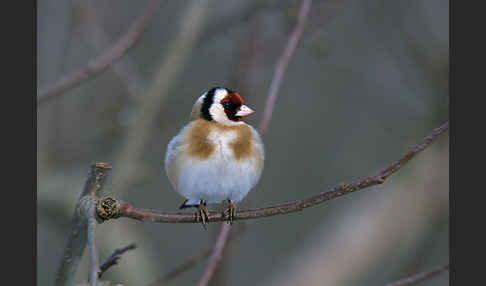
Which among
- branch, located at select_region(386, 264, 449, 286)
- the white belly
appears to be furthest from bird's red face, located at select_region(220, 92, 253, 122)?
branch, located at select_region(386, 264, 449, 286)

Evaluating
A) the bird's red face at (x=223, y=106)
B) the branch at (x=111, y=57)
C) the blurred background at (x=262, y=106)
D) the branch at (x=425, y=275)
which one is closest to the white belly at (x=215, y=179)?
the bird's red face at (x=223, y=106)

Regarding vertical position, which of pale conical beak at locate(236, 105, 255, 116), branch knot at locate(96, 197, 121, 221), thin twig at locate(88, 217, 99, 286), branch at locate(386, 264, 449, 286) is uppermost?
pale conical beak at locate(236, 105, 255, 116)

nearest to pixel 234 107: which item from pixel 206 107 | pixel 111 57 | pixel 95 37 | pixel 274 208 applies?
pixel 206 107

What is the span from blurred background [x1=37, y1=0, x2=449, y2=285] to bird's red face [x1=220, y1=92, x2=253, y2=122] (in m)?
0.90

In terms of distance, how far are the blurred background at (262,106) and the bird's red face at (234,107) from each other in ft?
2.94

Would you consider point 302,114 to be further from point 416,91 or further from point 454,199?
point 454,199

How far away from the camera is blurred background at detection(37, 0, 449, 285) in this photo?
3002 mm

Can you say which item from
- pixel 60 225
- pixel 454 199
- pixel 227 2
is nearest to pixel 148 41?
pixel 227 2

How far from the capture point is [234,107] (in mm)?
1768

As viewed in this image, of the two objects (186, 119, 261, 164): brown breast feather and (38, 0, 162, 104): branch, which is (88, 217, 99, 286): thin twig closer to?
(186, 119, 261, 164): brown breast feather

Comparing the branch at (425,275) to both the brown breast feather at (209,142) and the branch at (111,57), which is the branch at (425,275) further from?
the branch at (111,57)

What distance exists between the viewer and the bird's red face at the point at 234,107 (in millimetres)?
1705

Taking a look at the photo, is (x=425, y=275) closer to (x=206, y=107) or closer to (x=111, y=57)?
(x=206, y=107)

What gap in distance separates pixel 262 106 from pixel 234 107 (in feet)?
6.70
